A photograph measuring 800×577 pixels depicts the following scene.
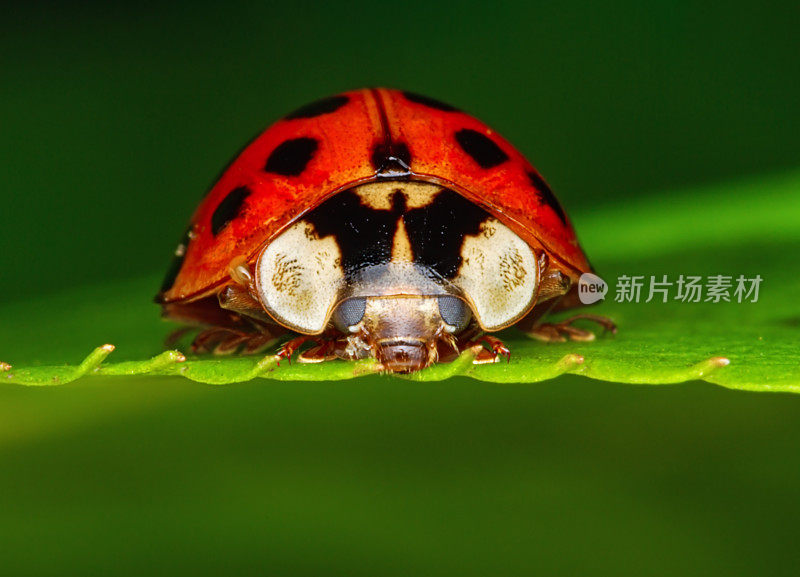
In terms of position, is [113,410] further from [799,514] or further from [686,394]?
[799,514]

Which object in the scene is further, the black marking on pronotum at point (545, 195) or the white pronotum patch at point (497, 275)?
the black marking on pronotum at point (545, 195)

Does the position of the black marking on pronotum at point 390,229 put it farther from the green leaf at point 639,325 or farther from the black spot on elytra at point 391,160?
the green leaf at point 639,325

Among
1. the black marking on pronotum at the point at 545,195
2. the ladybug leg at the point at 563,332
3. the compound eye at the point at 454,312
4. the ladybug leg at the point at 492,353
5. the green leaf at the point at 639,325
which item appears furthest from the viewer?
the ladybug leg at the point at 563,332

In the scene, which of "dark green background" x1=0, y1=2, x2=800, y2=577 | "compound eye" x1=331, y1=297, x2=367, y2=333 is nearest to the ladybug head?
"compound eye" x1=331, y1=297, x2=367, y2=333

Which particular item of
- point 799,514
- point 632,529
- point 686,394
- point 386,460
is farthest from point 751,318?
point 386,460

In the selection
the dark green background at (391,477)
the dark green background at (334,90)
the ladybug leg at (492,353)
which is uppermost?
the dark green background at (334,90)

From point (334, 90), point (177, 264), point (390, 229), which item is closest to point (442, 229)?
point (390, 229)

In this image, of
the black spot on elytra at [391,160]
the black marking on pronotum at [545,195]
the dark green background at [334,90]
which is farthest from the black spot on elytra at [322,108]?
the dark green background at [334,90]
